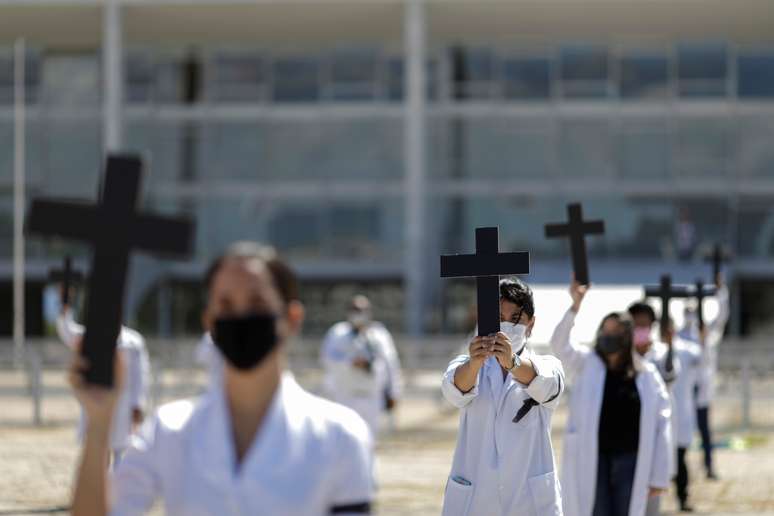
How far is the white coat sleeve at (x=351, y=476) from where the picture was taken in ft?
12.0

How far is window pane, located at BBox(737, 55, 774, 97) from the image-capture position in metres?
41.6

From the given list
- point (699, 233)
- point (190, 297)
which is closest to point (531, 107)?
point (699, 233)

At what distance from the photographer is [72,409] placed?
2458cm

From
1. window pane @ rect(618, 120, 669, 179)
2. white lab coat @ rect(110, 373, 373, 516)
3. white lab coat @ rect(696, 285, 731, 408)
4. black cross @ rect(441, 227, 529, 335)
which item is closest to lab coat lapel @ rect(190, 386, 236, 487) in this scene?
white lab coat @ rect(110, 373, 373, 516)

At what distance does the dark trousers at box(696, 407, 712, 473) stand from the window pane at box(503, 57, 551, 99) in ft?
88.7

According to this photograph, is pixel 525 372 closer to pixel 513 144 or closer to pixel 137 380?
pixel 137 380

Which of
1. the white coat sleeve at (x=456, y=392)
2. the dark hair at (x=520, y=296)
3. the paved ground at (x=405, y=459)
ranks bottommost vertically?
the paved ground at (x=405, y=459)

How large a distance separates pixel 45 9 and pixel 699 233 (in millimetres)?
17662

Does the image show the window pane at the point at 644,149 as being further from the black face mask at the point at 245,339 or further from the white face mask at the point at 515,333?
the black face mask at the point at 245,339

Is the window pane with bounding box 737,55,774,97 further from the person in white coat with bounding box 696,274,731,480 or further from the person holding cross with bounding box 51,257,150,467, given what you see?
the person holding cross with bounding box 51,257,150,467

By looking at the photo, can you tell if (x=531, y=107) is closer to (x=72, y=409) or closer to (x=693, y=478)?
(x=72, y=409)

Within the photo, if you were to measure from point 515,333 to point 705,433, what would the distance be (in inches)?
354

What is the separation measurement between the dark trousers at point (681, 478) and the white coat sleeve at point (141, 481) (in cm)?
1014

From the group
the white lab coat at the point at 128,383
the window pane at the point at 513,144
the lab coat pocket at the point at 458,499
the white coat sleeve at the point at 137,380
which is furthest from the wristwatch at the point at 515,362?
the window pane at the point at 513,144
